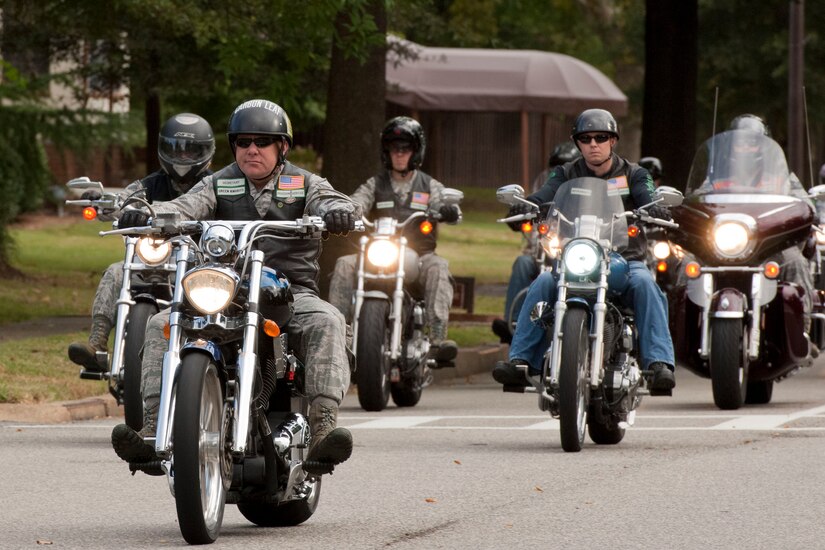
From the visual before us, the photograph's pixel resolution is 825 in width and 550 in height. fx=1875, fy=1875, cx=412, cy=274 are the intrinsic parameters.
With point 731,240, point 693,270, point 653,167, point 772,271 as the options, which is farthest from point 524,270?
point 653,167

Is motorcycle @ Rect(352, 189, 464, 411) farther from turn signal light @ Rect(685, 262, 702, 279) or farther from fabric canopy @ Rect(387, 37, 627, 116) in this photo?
fabric canopy @ Rect(387, 37, 627, 116)

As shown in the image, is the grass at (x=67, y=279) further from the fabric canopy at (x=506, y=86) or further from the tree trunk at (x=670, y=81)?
the fabric canopy at (x=506, y=86)

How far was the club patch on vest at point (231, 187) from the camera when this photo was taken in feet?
25.0

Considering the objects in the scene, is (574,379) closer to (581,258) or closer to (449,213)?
(581,258)

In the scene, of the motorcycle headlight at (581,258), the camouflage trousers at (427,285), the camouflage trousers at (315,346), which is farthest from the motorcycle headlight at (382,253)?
the camouflage trousers at (315,346)

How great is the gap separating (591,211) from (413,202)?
3.15m

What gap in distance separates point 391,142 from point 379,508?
18.9ft

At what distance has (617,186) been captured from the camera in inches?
420

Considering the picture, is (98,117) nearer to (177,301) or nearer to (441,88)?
(177,301)

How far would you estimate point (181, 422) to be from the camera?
641 cm

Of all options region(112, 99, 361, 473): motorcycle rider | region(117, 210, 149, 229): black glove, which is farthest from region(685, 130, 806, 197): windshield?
region(117, 210, 149, 229): black glove

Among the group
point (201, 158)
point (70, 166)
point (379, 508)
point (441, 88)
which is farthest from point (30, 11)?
point (441, 88)

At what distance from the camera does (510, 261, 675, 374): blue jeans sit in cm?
1033

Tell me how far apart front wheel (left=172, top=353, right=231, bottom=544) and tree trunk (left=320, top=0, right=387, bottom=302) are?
9.94 meters
